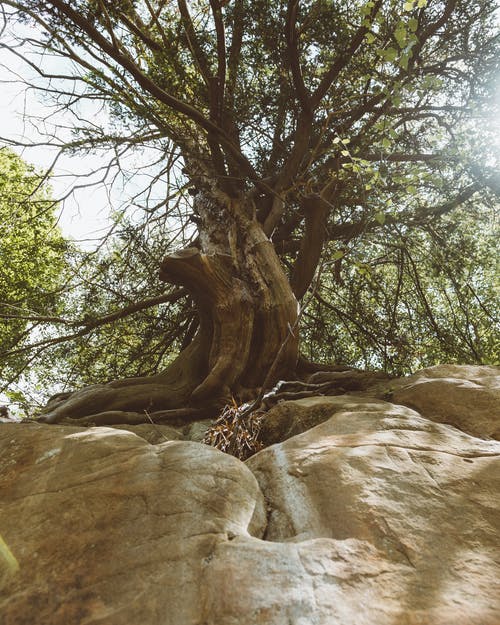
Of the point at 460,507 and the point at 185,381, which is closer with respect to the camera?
the point at 460,507

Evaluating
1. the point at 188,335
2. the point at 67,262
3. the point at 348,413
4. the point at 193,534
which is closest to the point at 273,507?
the point at 193,534

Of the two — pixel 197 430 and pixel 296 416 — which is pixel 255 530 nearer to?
pixel 296 416

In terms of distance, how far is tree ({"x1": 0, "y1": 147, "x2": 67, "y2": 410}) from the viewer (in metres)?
5.48

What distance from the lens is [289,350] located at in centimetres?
401

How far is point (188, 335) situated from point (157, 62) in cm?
380

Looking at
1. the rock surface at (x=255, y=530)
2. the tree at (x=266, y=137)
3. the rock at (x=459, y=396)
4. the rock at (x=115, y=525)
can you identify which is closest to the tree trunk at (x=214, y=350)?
the tree at (x=266, y=137)

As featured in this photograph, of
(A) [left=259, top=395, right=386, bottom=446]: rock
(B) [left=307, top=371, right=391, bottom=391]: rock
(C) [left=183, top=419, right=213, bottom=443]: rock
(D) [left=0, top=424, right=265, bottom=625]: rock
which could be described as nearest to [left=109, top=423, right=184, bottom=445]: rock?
(C) [left=183, top=419, right=213, bottom=443]: rock

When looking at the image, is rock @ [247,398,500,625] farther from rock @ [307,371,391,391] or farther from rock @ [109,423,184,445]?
rock @ [307,371,391,391]

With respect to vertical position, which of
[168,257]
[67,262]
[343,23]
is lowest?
[168,257]

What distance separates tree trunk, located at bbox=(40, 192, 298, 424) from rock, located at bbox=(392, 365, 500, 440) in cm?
121

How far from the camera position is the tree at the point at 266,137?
380cm

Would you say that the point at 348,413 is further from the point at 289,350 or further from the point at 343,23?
the point at 343,23

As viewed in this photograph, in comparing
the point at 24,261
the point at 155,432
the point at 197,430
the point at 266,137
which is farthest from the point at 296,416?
the point at 24,261

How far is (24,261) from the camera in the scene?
808 centimetres
